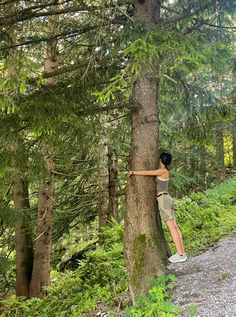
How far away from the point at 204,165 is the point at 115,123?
1182 cm

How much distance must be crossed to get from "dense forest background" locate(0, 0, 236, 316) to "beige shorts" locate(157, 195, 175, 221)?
0.15m

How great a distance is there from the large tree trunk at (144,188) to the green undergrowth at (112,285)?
380 millimetres

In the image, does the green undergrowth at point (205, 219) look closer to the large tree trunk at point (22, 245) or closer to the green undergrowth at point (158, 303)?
the green undergrowth at point (158, 303)

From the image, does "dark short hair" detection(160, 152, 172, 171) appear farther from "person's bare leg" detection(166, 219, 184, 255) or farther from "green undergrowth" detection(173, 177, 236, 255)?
"green undergrowth" detection(173, 177, 236, 255)

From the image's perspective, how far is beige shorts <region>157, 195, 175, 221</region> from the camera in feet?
19.6

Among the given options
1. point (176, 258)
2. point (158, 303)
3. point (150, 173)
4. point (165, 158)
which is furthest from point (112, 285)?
point (165, 158)

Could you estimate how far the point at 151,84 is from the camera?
5914 millimetres

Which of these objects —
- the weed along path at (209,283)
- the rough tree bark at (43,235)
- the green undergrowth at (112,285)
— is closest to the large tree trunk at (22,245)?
the rough tree bark at (43,235)

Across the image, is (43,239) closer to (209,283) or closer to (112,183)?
(112,183)

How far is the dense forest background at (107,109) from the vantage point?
5.29 metres

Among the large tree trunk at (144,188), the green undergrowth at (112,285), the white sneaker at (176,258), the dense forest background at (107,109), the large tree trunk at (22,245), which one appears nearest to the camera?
the green undergrowth at (112,285)

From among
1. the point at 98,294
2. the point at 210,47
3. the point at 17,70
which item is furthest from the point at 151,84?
the point at 98,294

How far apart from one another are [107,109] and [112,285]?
3.40 m

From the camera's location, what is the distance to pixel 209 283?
5285mm
